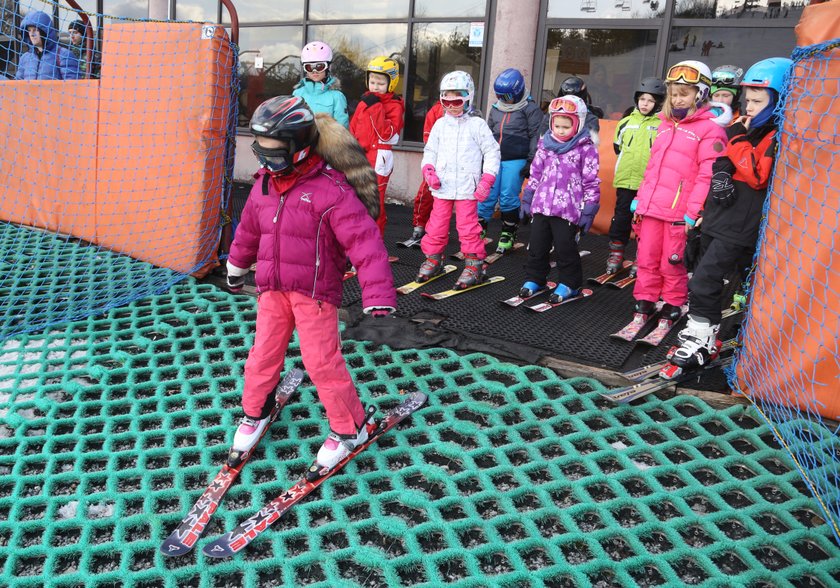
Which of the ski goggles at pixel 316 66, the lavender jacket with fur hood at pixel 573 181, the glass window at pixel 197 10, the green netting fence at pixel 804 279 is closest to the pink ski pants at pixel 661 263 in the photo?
the lavender jacket with fur hood at pixel 573 181

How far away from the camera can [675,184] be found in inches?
177

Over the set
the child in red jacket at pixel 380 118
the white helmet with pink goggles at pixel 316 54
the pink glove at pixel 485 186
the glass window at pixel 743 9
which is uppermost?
the glass window at pixel 743 9

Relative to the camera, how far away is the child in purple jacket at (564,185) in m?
5.05

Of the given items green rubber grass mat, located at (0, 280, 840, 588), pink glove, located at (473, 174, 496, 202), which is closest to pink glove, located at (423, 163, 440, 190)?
pink glove, located at (473, 174, 496, 202)

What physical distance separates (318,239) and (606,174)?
6.06 m

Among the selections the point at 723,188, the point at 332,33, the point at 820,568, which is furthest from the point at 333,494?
the point at 332,33

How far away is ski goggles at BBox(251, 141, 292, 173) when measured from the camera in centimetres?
279

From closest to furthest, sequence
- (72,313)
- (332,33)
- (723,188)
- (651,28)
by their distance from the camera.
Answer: (723,188)
(72,313)
(651,28)
(332,33)

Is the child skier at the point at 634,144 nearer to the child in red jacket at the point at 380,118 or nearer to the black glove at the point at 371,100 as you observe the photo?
the child in red jacket at the point at 380,118

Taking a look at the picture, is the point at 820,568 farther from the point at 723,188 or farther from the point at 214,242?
the point at 214,242

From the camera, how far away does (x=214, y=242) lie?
5.59 metres

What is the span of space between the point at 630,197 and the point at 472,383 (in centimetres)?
310

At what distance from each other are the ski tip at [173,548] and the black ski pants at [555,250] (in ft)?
12.2

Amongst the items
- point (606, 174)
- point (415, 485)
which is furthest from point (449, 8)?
point (415, 485)
